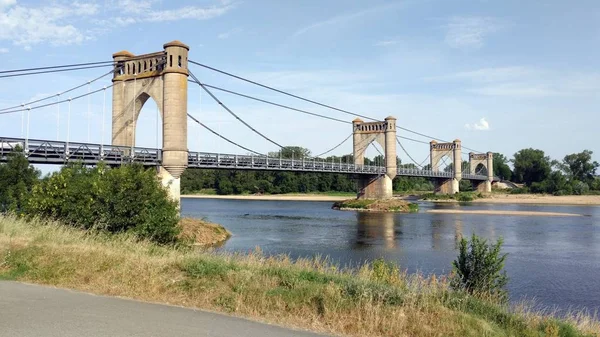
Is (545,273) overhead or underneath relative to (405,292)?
underneath

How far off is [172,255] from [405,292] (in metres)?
4.69

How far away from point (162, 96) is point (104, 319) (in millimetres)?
28767

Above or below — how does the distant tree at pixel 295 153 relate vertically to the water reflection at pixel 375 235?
above

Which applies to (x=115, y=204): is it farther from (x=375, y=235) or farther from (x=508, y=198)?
(x=508, y=198)

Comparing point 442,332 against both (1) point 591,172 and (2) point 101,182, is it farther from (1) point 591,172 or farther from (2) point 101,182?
(1) point 591,172

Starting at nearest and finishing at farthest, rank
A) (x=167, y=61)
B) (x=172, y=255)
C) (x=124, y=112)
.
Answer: (x=172, y=255) < (x=167, y=61) < (x=124, y=112)

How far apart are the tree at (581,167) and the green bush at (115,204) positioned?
380ft

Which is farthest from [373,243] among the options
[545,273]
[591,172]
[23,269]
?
[591,172]

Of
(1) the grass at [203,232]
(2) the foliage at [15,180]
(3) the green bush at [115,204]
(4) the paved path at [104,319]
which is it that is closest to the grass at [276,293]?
(4) the paved path at [104,319]

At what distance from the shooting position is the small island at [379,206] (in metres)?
58.9

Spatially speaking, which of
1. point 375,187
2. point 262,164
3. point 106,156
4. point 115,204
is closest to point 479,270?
point 115,204

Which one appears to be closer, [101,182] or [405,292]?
[405,292]

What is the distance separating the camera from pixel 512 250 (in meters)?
24.9

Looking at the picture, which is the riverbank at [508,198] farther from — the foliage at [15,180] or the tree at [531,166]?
the foliage at [15,180]
